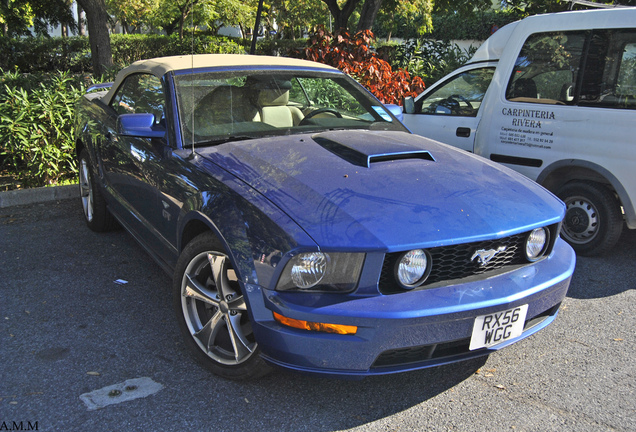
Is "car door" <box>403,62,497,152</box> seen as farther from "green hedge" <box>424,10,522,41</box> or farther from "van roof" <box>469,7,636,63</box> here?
"green hedge" <box>424,10,522,41</box>

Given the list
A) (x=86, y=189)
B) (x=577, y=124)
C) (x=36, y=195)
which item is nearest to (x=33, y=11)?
(x=36, y=195)

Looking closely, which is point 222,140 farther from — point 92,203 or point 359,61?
point 359,61

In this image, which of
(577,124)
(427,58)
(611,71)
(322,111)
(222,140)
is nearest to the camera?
(222,140)

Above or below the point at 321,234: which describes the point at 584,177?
below

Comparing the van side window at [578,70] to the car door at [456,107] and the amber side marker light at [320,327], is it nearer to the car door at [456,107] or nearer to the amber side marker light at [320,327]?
the car door at [456,107]

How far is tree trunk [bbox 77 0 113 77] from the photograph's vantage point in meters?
8.84

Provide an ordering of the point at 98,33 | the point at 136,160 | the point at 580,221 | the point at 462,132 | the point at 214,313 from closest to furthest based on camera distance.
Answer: the point at 214,313, the point at 136,160, the point at 580,221, the point at 462,132, the point at 98,33

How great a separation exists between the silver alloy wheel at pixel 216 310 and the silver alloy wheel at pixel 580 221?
3.32m

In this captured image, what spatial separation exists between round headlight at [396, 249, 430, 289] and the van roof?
3.22m

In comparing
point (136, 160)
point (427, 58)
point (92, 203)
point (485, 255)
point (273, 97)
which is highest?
point (427, 58)

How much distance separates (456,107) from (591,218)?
1.77 metres

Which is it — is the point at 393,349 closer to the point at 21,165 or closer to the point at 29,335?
the point at 29,335

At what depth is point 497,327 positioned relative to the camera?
8.05 feet

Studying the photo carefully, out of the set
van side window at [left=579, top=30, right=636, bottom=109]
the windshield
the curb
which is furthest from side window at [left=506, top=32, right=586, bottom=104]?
the curb
